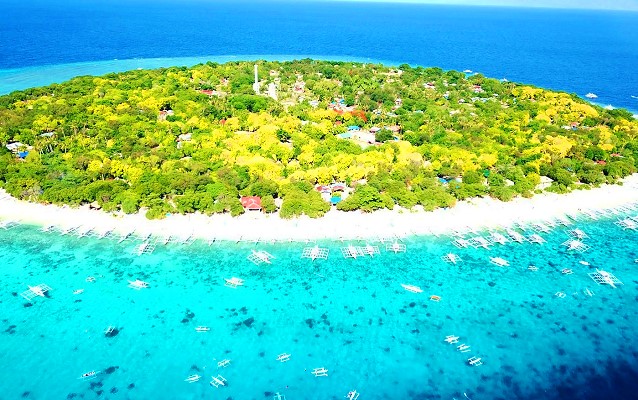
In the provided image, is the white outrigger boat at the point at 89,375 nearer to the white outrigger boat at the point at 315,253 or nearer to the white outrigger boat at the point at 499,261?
the white outrigger boat at the point at 315,253

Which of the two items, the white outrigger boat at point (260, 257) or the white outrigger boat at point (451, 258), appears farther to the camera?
the white outrigger boat at point (451, 258)

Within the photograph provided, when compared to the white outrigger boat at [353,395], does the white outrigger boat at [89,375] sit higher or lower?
lower

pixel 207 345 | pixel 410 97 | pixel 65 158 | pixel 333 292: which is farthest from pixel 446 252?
pixel 410 97

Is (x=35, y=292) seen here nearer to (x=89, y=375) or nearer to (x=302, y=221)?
(x=89, y=375)

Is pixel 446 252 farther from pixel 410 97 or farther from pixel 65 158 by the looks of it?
Answer: pixel 410 97

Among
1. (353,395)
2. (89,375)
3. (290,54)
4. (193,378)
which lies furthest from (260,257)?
(290,54)

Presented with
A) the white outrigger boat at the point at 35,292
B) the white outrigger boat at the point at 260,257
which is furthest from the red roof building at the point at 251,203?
the white outrigger boat at the point at 35,292
